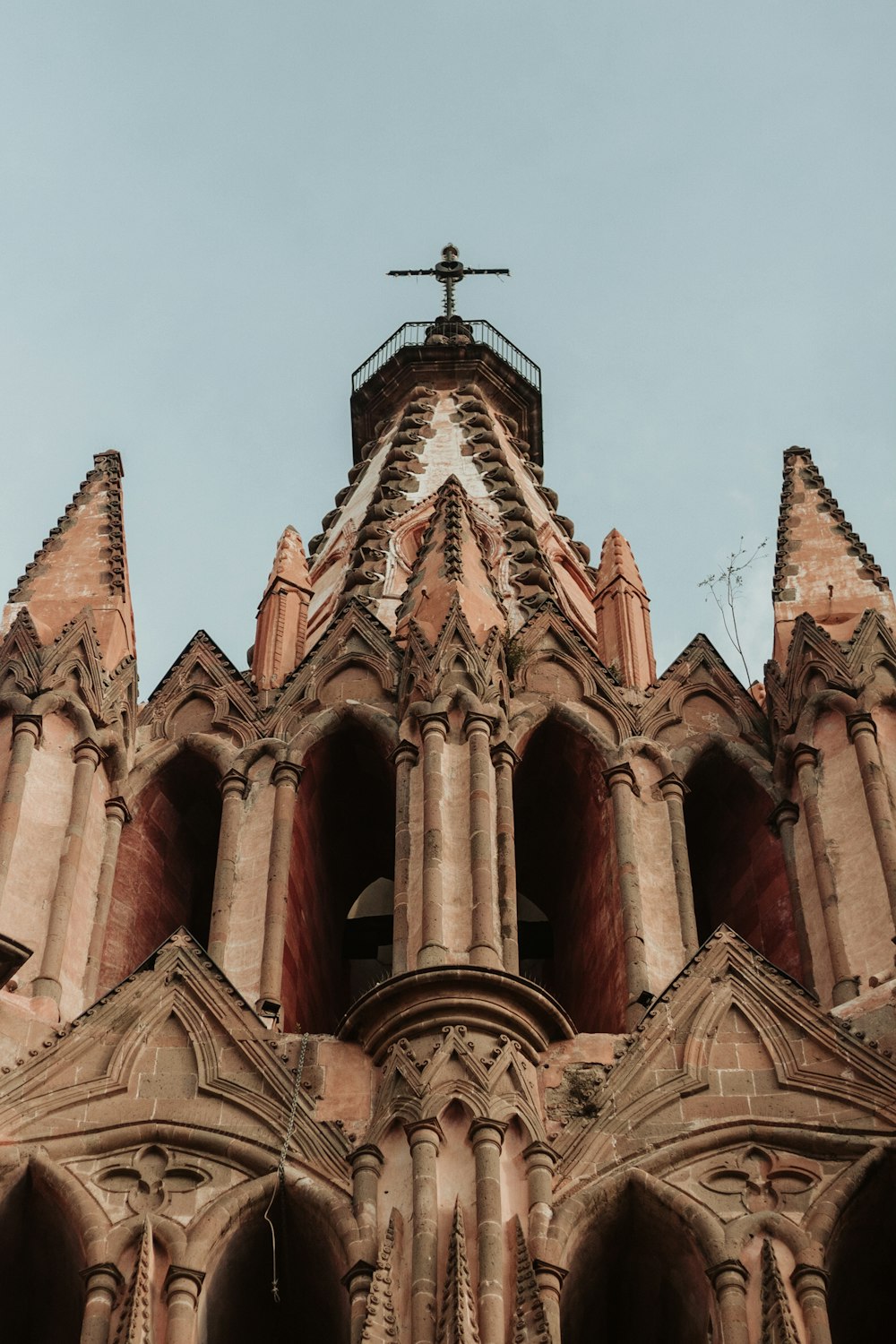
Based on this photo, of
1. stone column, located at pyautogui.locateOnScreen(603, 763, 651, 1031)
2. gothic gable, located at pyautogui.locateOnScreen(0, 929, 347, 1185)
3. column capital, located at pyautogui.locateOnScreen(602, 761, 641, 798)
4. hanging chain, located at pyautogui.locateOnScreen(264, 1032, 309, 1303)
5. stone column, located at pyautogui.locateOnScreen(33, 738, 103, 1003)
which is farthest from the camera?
column capital, located at pyautogui.locateOnScreen(602, 761, 641, 798)

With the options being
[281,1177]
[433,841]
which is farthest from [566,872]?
[281,1177]

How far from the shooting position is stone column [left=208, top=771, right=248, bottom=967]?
2753 centimetres

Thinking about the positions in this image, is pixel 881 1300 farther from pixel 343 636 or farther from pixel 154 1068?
pixel 343 636

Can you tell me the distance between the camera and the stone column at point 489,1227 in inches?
835

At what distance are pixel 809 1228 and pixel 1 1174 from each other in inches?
263

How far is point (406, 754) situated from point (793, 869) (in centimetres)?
408

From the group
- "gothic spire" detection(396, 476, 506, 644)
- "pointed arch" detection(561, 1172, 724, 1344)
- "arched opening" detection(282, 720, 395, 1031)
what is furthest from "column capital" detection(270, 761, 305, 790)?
"pointed arch" detection(561, 1172, 724, 1344)

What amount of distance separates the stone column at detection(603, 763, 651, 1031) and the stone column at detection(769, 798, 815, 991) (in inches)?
59.8

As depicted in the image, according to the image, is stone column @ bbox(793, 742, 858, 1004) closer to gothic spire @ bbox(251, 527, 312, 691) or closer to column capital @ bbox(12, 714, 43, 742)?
gothic spire @ bbox(251, 527, 312, 691)

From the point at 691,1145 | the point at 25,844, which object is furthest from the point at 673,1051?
the point at 25,844

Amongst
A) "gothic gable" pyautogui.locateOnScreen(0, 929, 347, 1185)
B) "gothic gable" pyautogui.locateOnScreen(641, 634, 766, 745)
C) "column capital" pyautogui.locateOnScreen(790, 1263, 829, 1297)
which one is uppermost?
"gothic gable" pyautogui.locateOnScreen(641, 634, 766, 745)

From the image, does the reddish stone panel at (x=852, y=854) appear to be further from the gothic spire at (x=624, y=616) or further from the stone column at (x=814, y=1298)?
the stone column at (x=814, y=1298)

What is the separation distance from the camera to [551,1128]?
23.9 meters

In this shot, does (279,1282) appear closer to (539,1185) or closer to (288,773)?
(539,1185)
